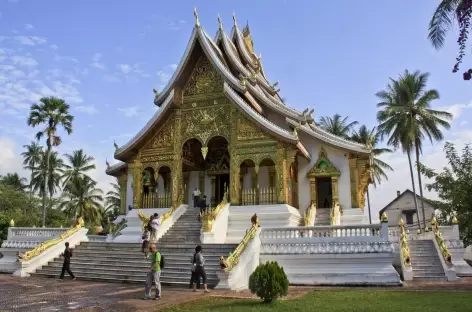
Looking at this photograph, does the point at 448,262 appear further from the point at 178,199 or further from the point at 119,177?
the point at 119,177

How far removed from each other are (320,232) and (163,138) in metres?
8.96

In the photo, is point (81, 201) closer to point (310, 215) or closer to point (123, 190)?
point (123, 190)

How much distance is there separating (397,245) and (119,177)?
Answer: 1471cm

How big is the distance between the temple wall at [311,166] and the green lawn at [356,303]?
9.00 metres

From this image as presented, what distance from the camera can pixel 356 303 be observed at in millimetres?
7988

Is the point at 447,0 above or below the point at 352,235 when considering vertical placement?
above

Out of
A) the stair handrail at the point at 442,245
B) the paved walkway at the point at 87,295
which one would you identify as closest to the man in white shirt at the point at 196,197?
the paved walkway at the point at 87,295

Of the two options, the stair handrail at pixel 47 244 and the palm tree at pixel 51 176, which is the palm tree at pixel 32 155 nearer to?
the palm tree at pixel 51 176

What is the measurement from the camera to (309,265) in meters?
12.3

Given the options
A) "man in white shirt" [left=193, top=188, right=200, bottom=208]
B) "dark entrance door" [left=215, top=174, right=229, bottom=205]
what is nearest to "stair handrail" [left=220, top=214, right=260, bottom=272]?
"man in white shirt" [left=193, top=188, right=200, bottom=208]

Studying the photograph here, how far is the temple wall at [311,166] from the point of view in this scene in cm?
1827

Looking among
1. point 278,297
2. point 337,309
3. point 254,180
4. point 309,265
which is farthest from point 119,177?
point 337,309

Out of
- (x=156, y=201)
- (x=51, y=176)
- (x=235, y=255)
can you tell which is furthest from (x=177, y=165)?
(x=51, y=176)

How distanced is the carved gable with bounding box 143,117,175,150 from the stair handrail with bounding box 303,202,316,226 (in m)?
6.55
